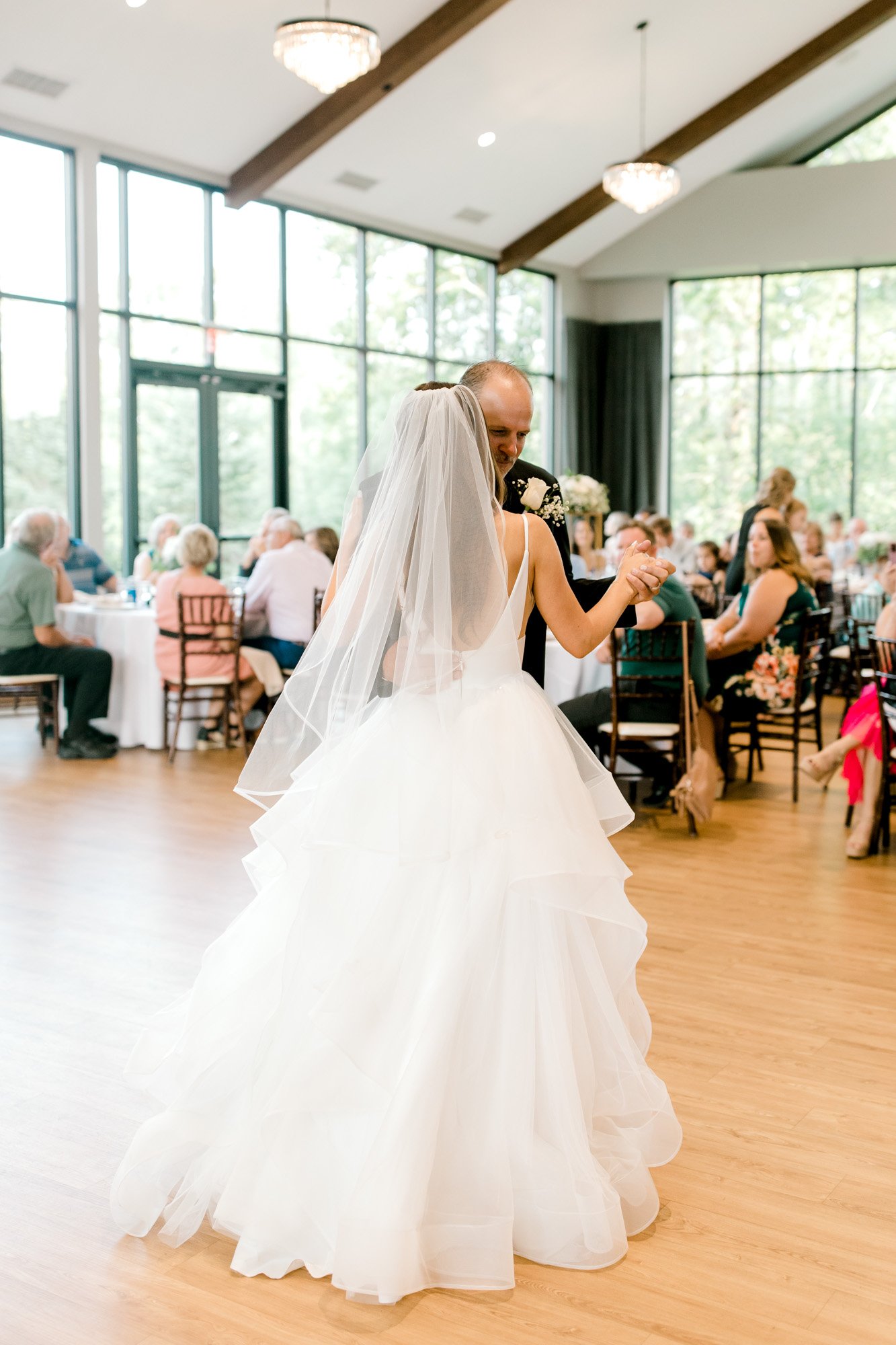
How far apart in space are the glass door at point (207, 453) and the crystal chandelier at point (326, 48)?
3588mm

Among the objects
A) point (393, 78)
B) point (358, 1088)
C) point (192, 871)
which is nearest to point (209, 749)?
point (192, 871)

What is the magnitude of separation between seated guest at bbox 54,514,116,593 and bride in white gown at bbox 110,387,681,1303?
276 inches

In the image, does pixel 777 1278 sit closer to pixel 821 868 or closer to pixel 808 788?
pixel 821 868

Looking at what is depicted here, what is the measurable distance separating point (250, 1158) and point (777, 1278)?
0.96 metres

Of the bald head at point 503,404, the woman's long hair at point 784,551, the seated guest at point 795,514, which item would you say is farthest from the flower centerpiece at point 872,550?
the bald head at point 503,404

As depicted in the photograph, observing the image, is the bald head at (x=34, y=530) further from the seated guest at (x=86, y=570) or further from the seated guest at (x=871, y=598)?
the seated guest at (x=871, y=598)

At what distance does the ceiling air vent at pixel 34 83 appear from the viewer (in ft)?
28.5

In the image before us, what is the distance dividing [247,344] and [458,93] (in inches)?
109

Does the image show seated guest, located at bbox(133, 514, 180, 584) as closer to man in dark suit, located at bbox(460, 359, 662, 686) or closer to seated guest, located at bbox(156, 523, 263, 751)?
seated guest, located at bbox(156, 523, 263, 751)

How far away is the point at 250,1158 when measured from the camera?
2289 mm

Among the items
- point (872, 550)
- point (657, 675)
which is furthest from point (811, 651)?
point (872, 550)

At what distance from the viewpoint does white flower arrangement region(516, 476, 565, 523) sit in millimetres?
2996

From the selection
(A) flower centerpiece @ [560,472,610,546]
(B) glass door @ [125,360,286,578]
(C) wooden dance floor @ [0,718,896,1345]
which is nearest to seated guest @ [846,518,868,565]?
(A) flower centerpiece @ [560,472,610,546]

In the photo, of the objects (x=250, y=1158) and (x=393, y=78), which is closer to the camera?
(x=250, y=1158)
